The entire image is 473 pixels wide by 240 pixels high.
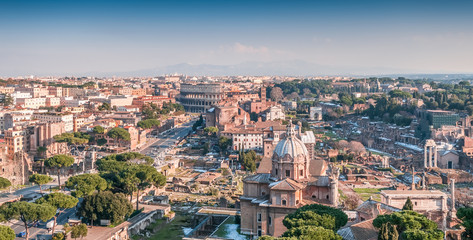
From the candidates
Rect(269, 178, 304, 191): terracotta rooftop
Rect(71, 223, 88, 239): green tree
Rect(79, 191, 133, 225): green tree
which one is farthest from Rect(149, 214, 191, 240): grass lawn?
Rect(269, 178, 304, 191): terracotta rooftop

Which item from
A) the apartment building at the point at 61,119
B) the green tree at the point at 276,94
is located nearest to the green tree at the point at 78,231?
the apartment building at the point at 61,119

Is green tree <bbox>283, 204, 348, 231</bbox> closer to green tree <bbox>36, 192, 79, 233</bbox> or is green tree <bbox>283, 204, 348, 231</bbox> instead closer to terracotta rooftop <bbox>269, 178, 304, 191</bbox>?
terracotta rooftop <bbox>269, 178, 304, 191</bbox>

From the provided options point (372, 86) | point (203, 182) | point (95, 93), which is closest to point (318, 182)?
point (203, 182)

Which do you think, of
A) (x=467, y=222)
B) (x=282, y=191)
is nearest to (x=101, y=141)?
(x=282, y=191)

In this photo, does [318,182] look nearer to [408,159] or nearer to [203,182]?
[203,182]

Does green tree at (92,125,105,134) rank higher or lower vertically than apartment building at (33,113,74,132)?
lower
